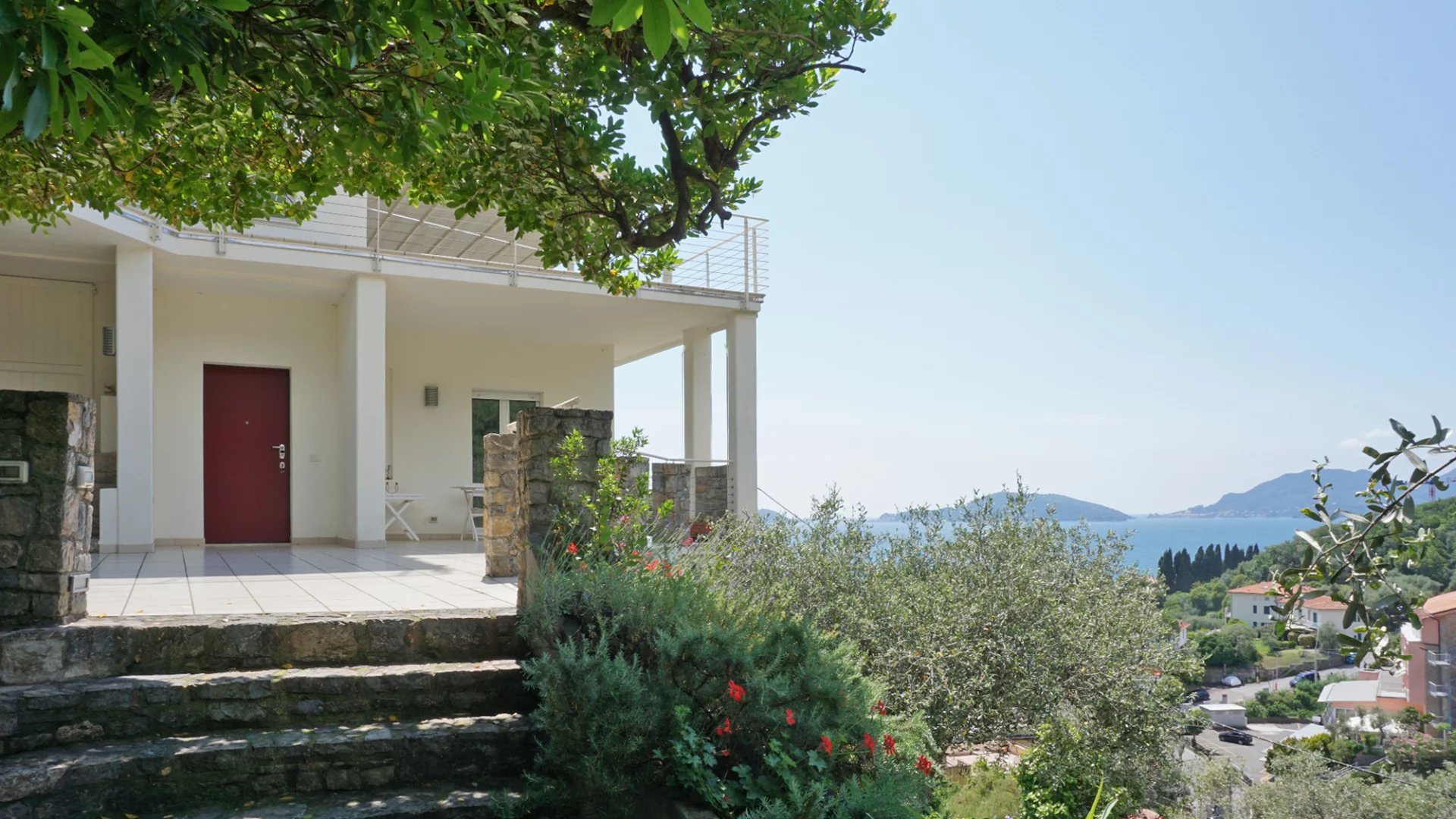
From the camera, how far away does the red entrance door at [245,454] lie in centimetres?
1023

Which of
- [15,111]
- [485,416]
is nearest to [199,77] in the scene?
[15,111]

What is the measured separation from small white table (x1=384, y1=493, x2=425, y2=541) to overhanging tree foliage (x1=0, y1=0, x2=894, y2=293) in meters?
5.89

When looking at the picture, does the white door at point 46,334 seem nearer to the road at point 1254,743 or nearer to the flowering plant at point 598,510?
the flowering plant at point 598,510

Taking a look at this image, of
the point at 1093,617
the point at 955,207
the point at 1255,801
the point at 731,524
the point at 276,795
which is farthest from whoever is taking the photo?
the point at 955,207

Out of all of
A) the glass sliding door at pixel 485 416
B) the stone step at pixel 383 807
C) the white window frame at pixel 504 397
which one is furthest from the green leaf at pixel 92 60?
the white window frame at pixel 504 397

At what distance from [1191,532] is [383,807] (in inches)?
8858

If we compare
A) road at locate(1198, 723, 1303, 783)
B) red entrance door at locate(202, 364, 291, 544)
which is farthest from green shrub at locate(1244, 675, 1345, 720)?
red entrance door at locate(202, 364, 291, 544)

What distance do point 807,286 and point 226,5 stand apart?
10.2 meters

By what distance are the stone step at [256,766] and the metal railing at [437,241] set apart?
14.5 ft

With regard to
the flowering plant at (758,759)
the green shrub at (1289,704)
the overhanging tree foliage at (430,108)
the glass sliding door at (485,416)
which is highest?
the overhanging tree foliage at (430,108)

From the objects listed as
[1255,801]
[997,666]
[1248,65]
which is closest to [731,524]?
[997,666]

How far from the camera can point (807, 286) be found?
469 inches

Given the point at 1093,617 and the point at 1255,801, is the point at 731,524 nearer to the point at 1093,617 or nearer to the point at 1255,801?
the point at 1093,617

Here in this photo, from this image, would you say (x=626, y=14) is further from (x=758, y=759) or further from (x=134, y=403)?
(x=134, y=403)
